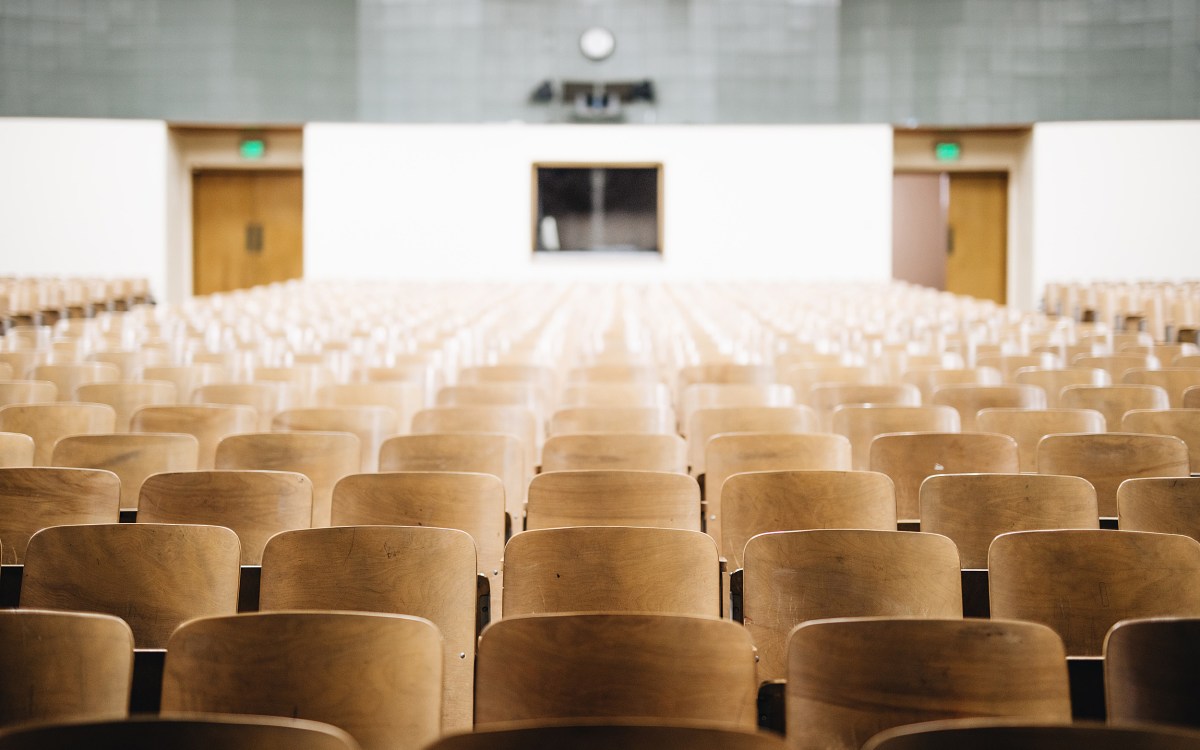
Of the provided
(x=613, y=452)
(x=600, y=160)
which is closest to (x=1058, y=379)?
(x=613, y=452)

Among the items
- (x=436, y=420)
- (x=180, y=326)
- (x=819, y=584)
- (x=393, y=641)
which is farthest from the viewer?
(x=180, y=326)

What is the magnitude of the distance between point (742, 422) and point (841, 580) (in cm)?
180

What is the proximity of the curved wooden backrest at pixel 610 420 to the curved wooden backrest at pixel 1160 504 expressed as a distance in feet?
5.88

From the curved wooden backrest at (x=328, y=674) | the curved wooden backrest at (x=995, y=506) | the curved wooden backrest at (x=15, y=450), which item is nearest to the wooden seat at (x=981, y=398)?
the curved wooden backrest at (x=995, y=506)

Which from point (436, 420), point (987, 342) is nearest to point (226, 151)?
point (987, 342)

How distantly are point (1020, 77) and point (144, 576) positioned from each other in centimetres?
1665

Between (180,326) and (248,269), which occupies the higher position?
(248,269)

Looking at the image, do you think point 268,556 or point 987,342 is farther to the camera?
point 987,342

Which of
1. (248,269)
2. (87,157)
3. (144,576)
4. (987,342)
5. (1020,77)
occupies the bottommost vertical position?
(144,576)

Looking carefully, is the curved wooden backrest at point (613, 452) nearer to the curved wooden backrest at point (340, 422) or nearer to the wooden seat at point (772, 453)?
the wooden seat at point (772, 453)

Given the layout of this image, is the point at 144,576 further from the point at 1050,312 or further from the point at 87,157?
the point at 87,157

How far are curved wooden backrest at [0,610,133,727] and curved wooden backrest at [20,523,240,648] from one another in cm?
50

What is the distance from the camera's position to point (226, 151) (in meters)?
17.6

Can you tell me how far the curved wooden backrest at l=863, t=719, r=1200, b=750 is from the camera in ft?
4.30
